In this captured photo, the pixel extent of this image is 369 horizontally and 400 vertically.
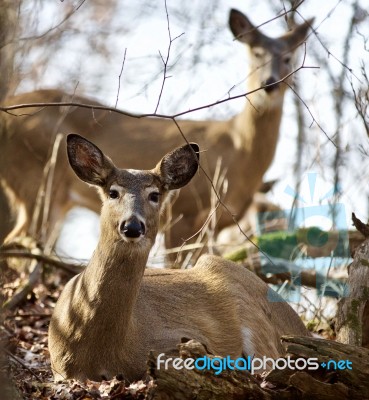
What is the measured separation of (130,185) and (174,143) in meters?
5.92

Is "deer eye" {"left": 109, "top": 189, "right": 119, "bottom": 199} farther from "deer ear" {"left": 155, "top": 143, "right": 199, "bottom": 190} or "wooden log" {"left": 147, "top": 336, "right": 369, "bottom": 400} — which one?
"wooden log" {"left": 147, "top": 336, "right": 369, "bottom": 400}

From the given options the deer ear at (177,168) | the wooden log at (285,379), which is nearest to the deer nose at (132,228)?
the deer ear at (177,168)

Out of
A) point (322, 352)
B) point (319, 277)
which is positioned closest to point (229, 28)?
point (319, 277)

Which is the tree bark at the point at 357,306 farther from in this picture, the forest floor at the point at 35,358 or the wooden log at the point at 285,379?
the forest floor at the point at 35,358

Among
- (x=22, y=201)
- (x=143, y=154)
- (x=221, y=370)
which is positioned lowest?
(x=221, y=370)

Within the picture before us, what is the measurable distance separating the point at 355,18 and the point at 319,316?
3.45 m

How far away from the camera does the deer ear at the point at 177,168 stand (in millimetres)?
6898

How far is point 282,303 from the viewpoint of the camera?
7.82m

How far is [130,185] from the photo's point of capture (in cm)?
658

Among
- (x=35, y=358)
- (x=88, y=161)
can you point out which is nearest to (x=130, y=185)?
(x=88, y=161)

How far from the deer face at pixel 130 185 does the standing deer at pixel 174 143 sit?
4.91 meters

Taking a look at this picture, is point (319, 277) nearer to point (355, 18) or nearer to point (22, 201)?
point (355, 18)

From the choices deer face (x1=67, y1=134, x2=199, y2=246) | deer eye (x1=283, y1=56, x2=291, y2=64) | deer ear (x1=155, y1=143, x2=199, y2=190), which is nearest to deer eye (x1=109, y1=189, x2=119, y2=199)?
deer face (x1=67, y1=134, x2=199, y2=246)

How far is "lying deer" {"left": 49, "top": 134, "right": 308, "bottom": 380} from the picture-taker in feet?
20.1
